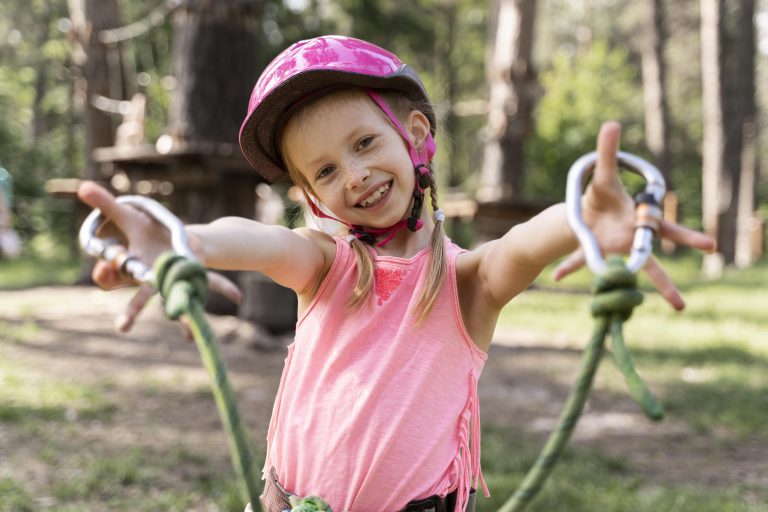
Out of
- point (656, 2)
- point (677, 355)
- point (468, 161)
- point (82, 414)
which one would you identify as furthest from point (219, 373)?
point (468, 161)

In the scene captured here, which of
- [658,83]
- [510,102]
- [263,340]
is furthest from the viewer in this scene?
[658,83]

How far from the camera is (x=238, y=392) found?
569cm

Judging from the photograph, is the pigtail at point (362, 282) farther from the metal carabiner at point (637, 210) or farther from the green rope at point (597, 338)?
the green rope at point (597, 338)

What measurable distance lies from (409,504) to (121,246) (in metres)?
0.84

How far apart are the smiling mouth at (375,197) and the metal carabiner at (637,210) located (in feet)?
1.98

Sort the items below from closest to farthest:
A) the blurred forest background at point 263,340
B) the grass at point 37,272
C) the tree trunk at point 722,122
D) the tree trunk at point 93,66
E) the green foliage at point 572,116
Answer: the blurred forest background at point 263,340
the tree trunk at point 93,66
the grass at point 37,272
the tree trunk at point 722,122
the green foliage at point 572,116

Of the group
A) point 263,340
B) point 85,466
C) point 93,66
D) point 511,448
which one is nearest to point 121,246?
point 85,466

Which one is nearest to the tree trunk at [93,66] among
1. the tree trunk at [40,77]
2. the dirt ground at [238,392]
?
the dirt ground at [238,392]

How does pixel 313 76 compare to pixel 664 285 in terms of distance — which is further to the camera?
pixel 313 76

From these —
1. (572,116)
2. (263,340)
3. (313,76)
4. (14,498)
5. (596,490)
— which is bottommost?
(263,340)

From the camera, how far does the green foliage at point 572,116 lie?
21.4 meters

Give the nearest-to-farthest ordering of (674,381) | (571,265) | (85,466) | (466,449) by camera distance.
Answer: (571,265), (466,449), (85,466), (674,381)

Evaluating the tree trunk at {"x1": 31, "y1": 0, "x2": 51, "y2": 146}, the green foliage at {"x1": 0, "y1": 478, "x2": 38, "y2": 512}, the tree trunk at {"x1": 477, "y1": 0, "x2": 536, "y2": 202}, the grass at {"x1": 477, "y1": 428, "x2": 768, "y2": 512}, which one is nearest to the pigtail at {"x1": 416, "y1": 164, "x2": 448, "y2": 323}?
the grass at {"x1": 477, "y1": 428, "x2": 768, "y2": 512}

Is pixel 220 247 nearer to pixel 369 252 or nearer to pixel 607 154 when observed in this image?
pixel 369 252
